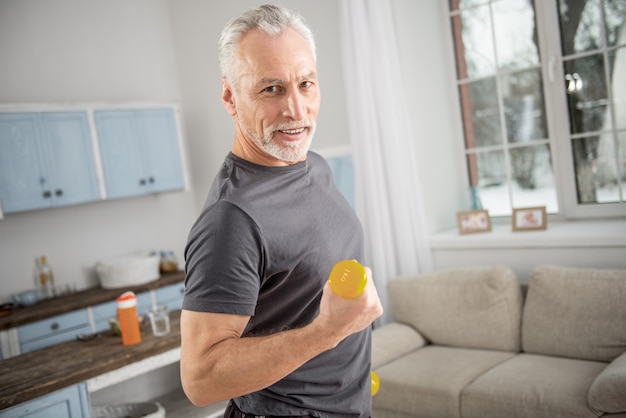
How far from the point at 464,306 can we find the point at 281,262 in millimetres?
2259

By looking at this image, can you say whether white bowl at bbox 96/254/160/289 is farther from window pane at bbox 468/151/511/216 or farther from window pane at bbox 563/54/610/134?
window pane at bbox 563/54/610/134

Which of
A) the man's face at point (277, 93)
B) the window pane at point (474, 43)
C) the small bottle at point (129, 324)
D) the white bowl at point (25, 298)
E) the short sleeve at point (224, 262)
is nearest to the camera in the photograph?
the short sleeve at point (224, 262)

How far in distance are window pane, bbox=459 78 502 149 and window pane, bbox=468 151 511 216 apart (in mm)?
95

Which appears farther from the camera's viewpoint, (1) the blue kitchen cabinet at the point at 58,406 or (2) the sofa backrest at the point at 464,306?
(2) the sofa backrest at the point at 464,306

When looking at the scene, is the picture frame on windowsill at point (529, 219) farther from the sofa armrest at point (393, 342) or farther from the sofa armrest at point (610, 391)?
the sofa armrest at point (610, 391)

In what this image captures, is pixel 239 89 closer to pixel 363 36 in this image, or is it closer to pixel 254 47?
pixel 254 47

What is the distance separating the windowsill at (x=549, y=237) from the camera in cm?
314

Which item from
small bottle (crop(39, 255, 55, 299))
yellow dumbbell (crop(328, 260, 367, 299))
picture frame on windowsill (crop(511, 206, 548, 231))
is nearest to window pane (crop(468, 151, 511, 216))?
picture frame on windowsill (crop(511, 206, 548, 231))

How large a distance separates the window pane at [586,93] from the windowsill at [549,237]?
57 cm

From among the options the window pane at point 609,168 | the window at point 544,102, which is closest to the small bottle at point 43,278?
the window at point 544,102

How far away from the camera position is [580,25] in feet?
11.5

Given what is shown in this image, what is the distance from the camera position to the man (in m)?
1.11

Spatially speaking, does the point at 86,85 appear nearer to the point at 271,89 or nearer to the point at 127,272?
the point at 127,272

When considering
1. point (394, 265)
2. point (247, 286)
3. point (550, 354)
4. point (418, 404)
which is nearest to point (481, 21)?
point (394, 265)
